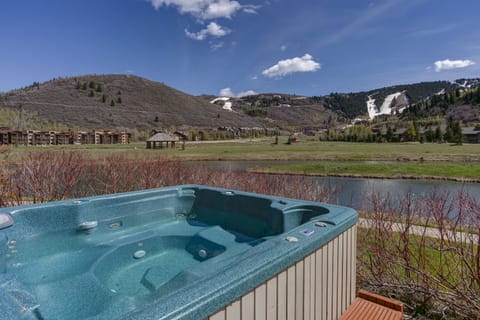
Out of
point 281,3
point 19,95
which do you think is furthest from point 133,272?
point 19,95

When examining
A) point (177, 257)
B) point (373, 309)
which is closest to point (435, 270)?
point (373, 309)

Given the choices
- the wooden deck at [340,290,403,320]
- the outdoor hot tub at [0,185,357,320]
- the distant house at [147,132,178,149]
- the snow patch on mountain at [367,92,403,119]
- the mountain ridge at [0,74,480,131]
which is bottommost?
the wooden deck at [340,290,403,320]

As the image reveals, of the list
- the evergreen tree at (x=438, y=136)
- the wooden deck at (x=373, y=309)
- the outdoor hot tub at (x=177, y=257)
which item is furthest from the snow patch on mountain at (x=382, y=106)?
the wooden deck at (x=373, y=309)

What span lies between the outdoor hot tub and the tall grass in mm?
813

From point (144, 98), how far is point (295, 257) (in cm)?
6063

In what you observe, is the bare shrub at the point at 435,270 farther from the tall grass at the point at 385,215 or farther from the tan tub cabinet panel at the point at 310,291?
the tan tub cabinet panel at the point at 310,291

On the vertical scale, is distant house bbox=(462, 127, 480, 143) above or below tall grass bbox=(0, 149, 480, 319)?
above

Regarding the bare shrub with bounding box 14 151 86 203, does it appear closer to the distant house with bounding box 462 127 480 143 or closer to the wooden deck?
the wooden deck

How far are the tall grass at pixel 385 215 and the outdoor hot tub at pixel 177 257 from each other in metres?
0.81

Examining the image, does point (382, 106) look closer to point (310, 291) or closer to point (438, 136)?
point (438, 136)

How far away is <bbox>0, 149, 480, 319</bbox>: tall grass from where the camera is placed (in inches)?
93.1

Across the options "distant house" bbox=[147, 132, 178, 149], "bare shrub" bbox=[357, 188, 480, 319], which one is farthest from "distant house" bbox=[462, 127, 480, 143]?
"bare shrub" bbox=[357, 188, 480, 319]

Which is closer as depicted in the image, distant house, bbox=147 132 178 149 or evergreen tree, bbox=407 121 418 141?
distant house, bbox=147 132 178 149

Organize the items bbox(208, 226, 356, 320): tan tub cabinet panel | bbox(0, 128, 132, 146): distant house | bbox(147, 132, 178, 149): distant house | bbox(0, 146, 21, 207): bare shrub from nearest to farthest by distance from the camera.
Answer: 1. bbox(208, 226, 356, 320): tan tub cabinet panel
2. bbox(0, 146, 21, 207): bare shrub
3. bbox(0, 128, 132, 146): distant house
4. bbox(147, 132, 178, 149): distant house
